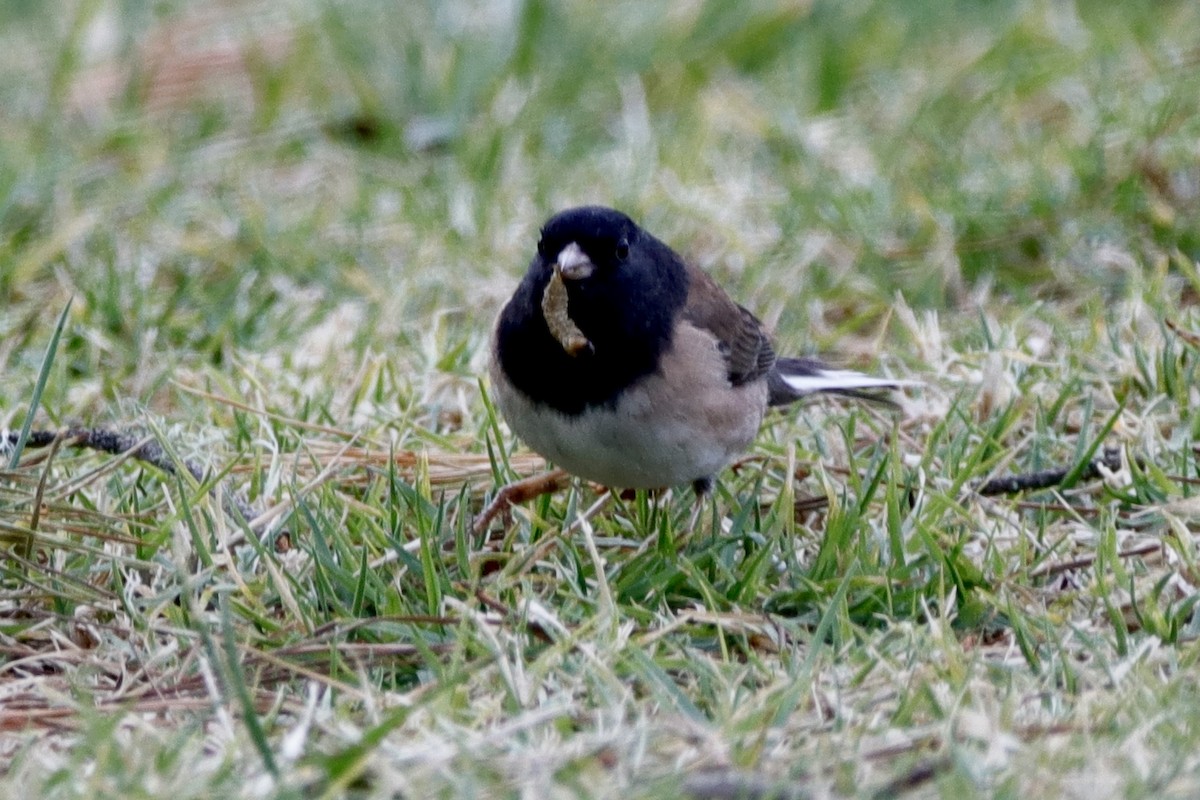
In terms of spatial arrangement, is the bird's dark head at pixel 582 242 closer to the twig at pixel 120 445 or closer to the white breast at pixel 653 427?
the white breast at pixel 653 427

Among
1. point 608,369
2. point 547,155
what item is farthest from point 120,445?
point 547,155

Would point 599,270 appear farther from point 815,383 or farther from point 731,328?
point 815,383

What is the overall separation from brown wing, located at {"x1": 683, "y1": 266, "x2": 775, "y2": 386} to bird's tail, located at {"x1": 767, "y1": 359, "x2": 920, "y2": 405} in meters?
0.06

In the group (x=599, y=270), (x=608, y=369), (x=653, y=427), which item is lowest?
(x=653, y=427)

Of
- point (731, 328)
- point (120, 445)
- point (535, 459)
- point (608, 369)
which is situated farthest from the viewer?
point (535, 459)

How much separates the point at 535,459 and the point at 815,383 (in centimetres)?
64

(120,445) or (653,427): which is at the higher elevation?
(653,427)

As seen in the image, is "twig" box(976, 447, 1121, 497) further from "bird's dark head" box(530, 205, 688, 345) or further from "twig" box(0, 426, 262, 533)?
"twig" box(0, 426, 262, 533)

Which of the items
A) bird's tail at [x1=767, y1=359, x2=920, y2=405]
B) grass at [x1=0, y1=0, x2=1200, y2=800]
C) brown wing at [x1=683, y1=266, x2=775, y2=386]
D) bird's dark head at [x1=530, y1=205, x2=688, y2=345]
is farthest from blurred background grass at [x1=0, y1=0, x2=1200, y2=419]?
bird's dark head at [x1=530, y1=205, x2=688, y2=345]

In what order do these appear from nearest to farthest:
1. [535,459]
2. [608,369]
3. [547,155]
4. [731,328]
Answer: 1. [608,369]
2. [731,328]
3. [535,459]
4. [547,155]

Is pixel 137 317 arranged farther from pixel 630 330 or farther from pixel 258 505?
pixel 630 330

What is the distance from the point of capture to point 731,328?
361 cm

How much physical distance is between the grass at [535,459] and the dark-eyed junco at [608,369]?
163 mm

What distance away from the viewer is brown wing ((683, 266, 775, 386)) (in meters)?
3.51
